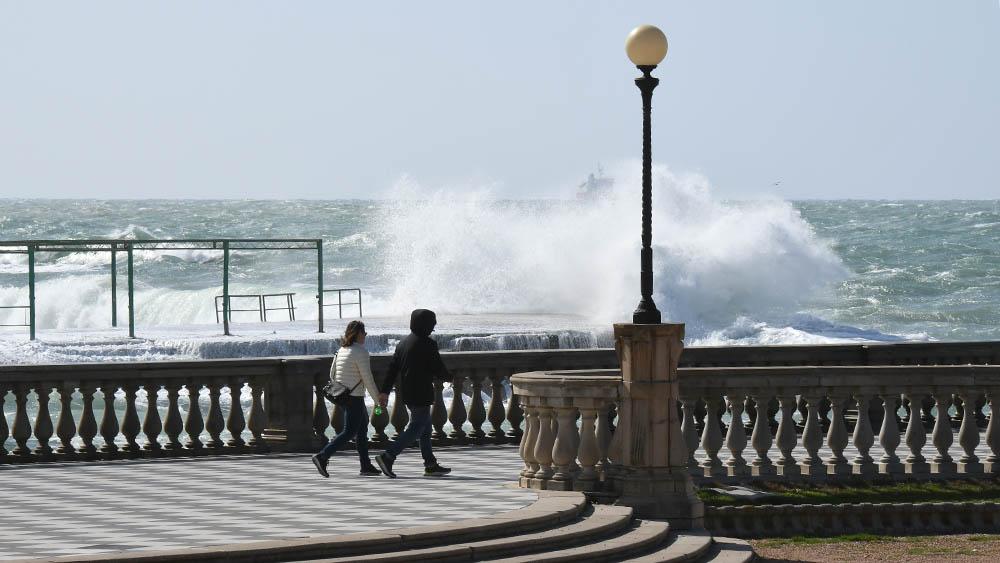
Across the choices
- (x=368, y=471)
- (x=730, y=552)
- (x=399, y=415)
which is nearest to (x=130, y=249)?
(x=399, y=415)

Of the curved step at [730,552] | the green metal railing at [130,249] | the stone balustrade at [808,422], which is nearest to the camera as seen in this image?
the curved step at [730,552]

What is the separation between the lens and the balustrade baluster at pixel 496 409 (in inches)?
616

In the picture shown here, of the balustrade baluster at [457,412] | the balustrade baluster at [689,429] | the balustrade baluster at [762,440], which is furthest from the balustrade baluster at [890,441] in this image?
the balustrade baluster at [457,412]

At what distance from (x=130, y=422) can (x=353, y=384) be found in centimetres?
257

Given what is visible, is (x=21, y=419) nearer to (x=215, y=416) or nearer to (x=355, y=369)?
(x=215, y=416)

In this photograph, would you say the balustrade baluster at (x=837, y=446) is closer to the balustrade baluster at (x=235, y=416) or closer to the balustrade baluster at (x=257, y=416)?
the balustrade baluster at (x=235, y=416)

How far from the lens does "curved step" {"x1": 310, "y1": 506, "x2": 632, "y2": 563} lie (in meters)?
9.70

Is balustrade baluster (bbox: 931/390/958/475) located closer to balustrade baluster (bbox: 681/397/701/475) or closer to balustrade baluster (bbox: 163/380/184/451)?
balustrade baluster (bbox: 681/397/701/475)

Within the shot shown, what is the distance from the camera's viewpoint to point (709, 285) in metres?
56.2

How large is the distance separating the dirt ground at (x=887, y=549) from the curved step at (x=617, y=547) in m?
0.91

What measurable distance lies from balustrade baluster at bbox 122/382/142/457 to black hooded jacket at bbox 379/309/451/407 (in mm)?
2482

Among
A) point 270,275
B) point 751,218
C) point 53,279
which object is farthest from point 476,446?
point 270,275

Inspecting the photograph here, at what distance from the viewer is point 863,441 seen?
42.0 ft

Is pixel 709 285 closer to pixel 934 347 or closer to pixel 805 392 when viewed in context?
pixel 934 347
